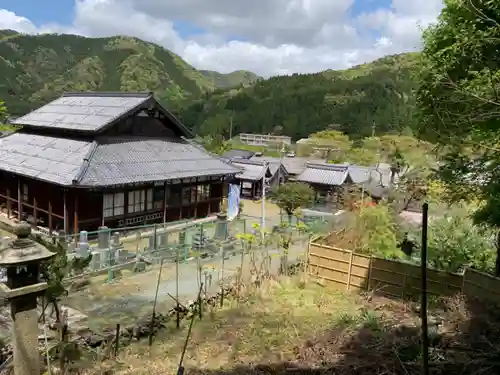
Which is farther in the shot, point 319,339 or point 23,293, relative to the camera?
point 319,339

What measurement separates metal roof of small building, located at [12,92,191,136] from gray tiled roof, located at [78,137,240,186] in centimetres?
110

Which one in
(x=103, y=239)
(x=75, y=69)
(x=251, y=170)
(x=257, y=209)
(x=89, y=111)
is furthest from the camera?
(x=75, y=69)

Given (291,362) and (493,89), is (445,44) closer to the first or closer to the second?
(493,89)

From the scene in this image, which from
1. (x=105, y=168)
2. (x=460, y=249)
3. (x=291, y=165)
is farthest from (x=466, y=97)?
(x=291, y=165)

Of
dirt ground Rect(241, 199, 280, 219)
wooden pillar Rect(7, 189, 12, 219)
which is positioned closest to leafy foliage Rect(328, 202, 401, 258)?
dirt ground Rect(241, 199, 280, 219)

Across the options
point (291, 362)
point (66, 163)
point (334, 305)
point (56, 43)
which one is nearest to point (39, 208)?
point (66, 163)

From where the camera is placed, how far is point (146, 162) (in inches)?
760

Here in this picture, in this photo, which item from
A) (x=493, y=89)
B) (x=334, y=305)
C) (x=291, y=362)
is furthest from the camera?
(x=334, y=305)

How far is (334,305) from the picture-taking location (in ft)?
36.8

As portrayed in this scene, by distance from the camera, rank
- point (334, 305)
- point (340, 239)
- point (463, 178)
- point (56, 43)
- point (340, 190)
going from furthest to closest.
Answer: point (56, 43) < point (340, 190) < point (340, 239) < point (334, 305) < point (463, 178)

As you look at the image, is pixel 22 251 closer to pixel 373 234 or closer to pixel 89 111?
pixel 373 234

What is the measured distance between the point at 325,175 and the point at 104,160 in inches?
946

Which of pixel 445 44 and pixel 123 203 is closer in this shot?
pixel 445 44

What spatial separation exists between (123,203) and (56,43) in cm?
14943
